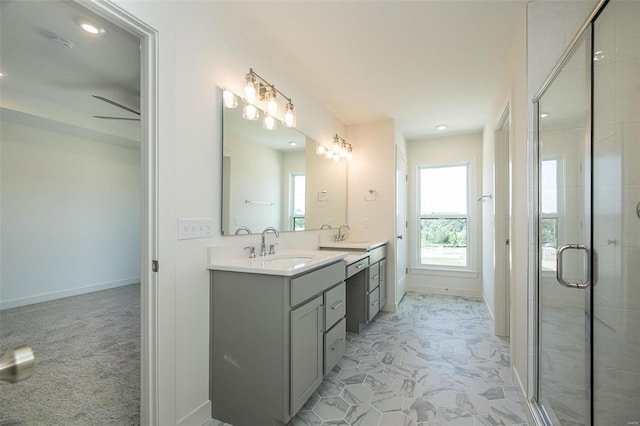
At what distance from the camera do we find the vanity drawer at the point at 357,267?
2551mm

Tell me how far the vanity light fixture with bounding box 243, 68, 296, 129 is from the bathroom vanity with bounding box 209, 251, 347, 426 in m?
1.16

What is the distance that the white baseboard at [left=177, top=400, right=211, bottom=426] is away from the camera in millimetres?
1582

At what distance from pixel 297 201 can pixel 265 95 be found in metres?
0.98

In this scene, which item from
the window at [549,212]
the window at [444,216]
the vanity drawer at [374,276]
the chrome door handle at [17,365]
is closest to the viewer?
the chrome door handle at [17,365]

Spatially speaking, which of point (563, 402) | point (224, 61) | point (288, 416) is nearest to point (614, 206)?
point (563, 402)

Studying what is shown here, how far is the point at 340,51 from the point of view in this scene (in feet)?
7.43

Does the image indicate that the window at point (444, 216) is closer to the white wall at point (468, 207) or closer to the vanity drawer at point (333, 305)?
the white wall at point (468, 207)

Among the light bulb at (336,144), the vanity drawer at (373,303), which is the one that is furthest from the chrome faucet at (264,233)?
the light bulb at (336,144)

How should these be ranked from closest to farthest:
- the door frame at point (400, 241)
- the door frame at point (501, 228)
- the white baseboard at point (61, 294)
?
the door frame at point (501, 228) → the white baseboard at point (61, 294) → the door frame at point (400, 241)

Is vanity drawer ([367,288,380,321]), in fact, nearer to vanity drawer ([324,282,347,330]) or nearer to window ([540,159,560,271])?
vanity drawer ([324,282,347,330])

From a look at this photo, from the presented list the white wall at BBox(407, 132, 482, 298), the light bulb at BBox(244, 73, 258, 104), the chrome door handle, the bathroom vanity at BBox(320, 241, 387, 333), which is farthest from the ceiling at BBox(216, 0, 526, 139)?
the chrome door handle

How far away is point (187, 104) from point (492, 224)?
320 cm

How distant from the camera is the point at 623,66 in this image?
1.49 metres

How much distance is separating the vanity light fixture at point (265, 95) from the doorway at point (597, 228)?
1.75 metres
